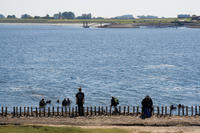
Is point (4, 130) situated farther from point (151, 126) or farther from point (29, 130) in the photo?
point (151, 126)

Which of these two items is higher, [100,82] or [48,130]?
[48,130]

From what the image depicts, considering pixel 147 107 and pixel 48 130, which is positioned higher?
pixel 147 107

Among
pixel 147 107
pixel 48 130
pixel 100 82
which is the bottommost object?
pixel 100 82

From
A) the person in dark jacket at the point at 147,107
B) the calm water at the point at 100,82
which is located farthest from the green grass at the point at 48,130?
the calm water at the point at 100,82

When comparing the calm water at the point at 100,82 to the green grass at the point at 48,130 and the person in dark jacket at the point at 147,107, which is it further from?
the green grass at the point at 48,130

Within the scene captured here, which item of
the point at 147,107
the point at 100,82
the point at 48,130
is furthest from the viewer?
the point at 100,82

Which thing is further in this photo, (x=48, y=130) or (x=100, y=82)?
(x=100, y=82)

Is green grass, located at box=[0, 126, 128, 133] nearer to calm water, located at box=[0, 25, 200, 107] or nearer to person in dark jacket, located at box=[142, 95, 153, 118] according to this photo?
person in dark jacket, located at box=[142, 95, 153, 118]

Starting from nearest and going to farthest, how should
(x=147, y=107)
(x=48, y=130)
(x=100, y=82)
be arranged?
(x=48, y=130) < (x=147, y=107) < (x=100, y=82)

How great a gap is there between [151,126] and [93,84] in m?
37.0

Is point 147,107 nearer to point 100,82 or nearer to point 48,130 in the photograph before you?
point 48,130

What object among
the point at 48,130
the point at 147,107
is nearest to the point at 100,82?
the point at 147,107

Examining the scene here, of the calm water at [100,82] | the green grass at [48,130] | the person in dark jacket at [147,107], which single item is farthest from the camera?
the calm water at [100,82]

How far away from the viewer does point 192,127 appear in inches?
1437
